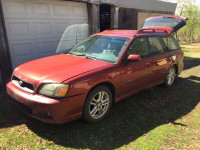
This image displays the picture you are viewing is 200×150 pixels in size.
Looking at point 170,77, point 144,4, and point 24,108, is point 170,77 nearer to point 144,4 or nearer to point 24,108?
point 24,108

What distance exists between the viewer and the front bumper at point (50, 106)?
253cm

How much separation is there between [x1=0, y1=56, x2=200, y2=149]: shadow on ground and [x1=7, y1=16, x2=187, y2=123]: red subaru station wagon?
274 mm

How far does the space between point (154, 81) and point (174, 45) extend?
1.57m

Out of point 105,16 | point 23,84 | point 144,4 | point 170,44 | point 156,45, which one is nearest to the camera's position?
point 23,84

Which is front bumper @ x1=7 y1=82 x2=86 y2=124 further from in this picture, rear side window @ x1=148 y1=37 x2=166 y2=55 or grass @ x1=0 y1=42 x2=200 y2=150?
rear side window @ x1=148 y1=37 x2=166 y2=55

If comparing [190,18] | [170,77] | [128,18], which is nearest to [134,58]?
[170,77]

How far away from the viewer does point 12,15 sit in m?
5.46

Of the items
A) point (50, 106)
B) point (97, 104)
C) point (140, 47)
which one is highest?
point (140, 47)

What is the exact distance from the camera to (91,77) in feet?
9.38

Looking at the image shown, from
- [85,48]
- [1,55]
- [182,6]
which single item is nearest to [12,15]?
[1,55]

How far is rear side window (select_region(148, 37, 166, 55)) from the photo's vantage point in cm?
425

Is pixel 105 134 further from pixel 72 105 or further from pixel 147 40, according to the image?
pixel 147 40

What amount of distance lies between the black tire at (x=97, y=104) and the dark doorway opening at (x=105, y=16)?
5.92 m

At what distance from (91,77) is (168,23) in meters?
4.47
